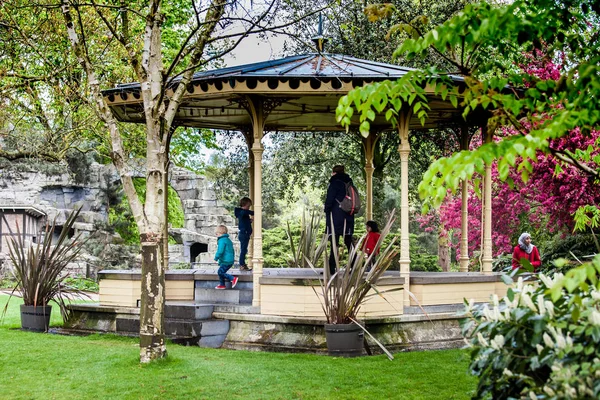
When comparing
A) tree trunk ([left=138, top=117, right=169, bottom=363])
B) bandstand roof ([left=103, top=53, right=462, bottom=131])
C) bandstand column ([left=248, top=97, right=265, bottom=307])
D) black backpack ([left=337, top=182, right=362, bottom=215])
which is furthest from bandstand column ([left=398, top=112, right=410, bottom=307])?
tree trunk ([left=138, top=117, right=169, bottom=363])

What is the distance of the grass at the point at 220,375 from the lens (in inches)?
266

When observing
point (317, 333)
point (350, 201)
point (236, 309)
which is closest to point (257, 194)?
point (350, 201)

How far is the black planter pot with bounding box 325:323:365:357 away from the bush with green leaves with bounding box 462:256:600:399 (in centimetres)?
415

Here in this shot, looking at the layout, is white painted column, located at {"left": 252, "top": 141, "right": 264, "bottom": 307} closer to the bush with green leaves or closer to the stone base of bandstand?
the stone base of bandstand

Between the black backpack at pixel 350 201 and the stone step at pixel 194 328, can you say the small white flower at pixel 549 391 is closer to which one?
the stone step at pixel 194 328

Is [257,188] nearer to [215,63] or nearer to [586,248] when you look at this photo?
[586,248]

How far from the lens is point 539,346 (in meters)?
3.64

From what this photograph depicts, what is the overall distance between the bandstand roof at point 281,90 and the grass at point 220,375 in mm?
3400

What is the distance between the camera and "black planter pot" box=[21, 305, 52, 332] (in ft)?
35.6

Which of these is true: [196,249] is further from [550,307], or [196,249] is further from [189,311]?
[550,307]

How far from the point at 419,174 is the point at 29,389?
44.3 feet

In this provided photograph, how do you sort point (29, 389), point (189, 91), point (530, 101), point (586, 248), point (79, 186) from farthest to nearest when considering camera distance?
point (79, 186)
point (586, 248)
point (189, 91)
point (29, 389)
point (530, 101)

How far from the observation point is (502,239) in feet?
60.1

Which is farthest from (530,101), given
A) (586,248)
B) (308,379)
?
(586,248)
